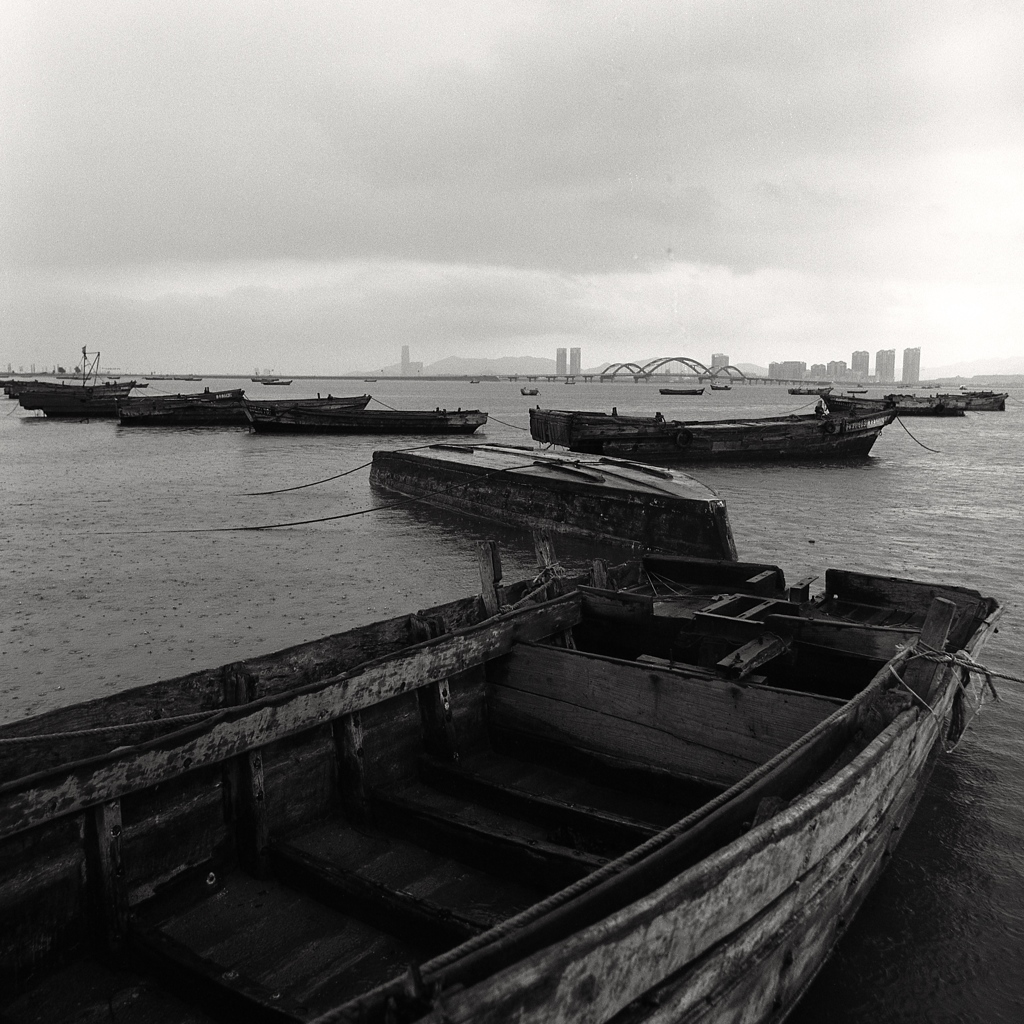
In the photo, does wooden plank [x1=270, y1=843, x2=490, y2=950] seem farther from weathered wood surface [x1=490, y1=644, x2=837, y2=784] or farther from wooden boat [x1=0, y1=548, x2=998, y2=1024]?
weathered wood surface [x1=490, y1=644, x2=837, y2=784]

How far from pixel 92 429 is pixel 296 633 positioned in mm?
52831

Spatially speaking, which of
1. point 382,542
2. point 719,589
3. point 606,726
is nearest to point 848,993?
point 606,726

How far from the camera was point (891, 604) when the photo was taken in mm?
8398

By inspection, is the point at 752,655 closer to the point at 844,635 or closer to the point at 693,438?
the point at 844,635

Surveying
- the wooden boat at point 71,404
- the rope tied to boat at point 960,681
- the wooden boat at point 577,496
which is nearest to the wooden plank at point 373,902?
the rope tied to boat at point 960,681

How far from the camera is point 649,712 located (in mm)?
5672

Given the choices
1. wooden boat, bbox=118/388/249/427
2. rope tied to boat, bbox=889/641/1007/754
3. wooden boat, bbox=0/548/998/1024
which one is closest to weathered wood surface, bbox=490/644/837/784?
wooden boat, bbox=0/548/998/1024

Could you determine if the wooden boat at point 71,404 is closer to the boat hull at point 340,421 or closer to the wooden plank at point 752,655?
the boat hull at point 340,421

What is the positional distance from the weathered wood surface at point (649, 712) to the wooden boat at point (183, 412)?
55.5 meters

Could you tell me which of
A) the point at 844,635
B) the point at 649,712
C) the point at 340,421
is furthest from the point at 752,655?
the point at 340,421

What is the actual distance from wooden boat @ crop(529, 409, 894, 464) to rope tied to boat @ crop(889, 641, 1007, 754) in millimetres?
28754

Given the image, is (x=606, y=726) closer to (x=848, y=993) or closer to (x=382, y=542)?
(x=848, y=993)

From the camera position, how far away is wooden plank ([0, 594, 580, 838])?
363cm

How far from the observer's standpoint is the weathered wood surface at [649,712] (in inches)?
208
